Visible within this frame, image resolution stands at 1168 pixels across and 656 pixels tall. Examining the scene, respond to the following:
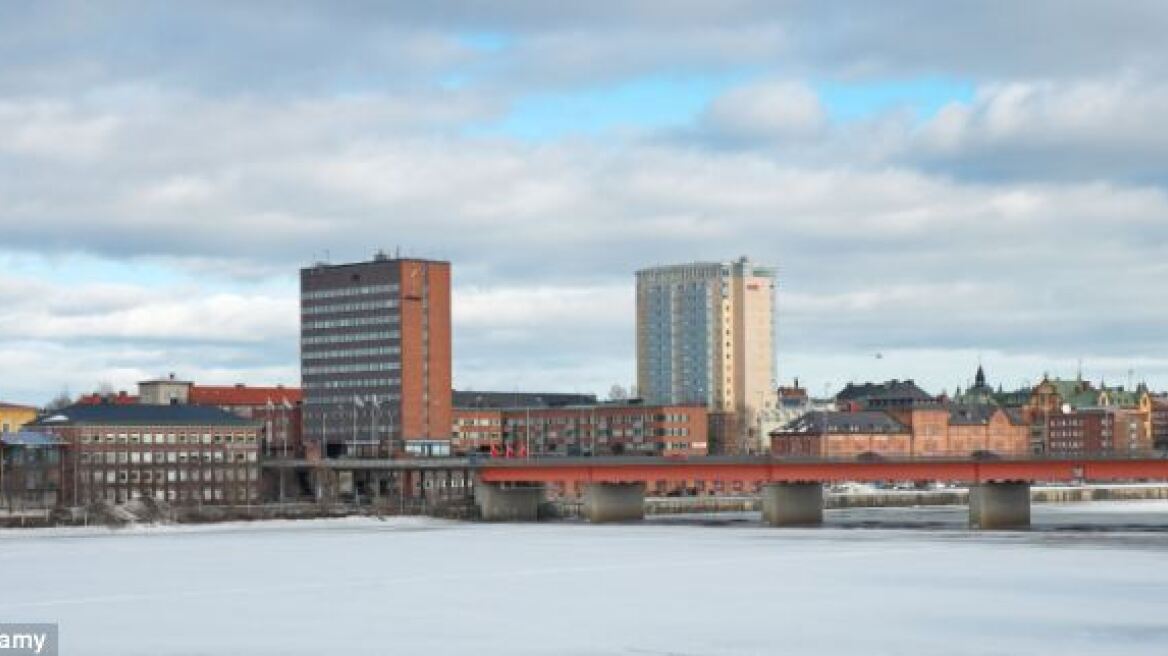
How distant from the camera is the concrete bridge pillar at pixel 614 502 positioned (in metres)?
195

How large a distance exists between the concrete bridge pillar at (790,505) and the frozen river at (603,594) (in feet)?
110

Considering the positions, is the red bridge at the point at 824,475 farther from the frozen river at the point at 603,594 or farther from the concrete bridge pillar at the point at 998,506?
the frozen river at the point at 603,594

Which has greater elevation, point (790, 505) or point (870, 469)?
point (870, 469)

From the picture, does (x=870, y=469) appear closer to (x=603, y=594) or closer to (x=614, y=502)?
(x=614, y=502)

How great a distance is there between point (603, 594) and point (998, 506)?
298 ft

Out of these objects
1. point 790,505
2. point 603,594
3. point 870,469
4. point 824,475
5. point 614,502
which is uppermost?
point 870,469

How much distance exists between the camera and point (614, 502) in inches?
7726

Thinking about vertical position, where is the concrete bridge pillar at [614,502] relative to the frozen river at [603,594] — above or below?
above

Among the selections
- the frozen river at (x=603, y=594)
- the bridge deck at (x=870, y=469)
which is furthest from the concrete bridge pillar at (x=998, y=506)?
the frozen river at (x=603, y=594)

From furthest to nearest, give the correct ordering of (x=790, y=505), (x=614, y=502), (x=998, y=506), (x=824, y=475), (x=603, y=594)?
(x=614, y=502)
(x=790, y=505)
(x=824, y=475)
(x=998, y=506)
(x=603, y=594)

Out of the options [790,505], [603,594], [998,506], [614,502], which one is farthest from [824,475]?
[603,594]

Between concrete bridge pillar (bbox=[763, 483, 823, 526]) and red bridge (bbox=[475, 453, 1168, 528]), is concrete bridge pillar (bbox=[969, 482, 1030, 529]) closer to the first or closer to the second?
red bridge (bbox=[475, 453, 1168, 528])

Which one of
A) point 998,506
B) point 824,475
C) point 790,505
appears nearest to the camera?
point 998,506

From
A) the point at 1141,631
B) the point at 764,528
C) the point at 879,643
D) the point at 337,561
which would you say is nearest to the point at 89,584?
the point at 337,561
